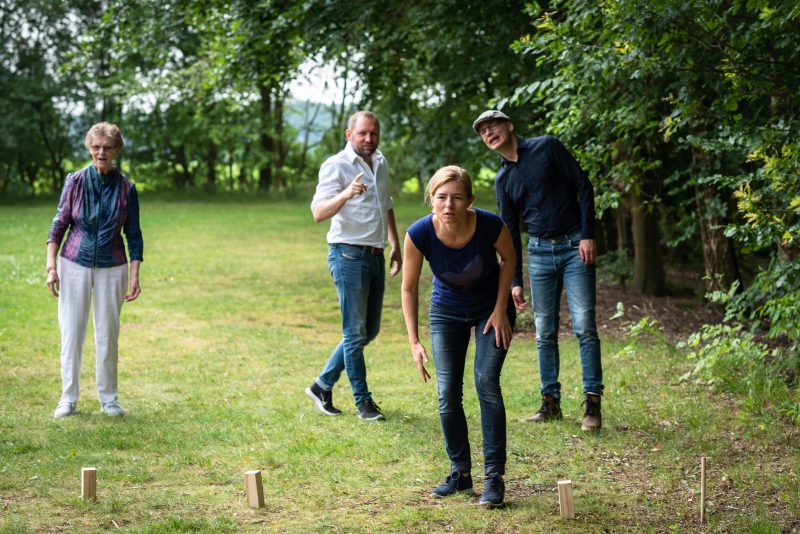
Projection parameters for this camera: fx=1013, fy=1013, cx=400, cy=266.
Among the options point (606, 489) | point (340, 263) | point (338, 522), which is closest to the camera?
point (338, 522)

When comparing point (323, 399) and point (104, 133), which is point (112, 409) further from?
point (104, 133)

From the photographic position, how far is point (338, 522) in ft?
16.4

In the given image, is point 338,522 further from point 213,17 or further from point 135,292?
point 213,17

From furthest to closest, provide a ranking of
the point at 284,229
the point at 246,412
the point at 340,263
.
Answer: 1. the point at 284,229
2. the point at 246,412
3. the point at 340,263

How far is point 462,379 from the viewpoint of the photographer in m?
5.29

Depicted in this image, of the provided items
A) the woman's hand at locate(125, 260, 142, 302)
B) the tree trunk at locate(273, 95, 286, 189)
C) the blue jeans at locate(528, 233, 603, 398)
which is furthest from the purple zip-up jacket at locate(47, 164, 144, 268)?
the tree trunk at locate(273, 95, 286, 189)

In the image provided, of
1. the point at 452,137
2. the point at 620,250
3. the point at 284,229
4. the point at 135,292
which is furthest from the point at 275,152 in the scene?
the point at 135,292

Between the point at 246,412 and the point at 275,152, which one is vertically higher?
the point at 275,152

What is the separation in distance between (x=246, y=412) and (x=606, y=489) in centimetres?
309

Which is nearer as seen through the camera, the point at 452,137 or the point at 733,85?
the point at 733,85

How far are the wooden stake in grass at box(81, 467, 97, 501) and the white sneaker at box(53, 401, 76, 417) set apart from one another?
223 centimetres

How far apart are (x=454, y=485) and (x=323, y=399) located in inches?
92.0

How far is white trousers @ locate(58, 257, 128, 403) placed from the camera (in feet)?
24.1

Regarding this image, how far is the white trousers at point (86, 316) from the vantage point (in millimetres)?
7355
